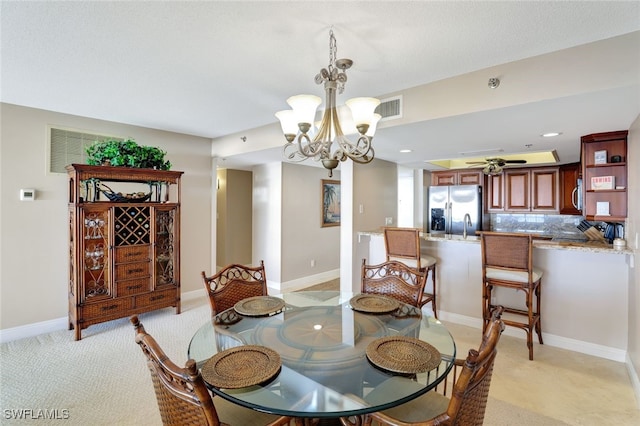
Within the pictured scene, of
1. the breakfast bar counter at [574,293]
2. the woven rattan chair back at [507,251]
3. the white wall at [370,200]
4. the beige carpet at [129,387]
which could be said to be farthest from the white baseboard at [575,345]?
the white wall at [370,200]

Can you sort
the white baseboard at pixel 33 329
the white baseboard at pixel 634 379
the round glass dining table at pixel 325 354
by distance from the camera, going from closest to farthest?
the round glass dining table at pixel 325 354 < the white baseboard at pixel 634 379 < the white baseboard at pixel 33 329

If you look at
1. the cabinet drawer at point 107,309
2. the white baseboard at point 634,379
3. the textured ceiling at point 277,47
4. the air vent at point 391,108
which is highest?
the textured ceiling at point 277,47

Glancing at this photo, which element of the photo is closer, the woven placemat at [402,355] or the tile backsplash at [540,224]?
the woven placemat at [402,355]

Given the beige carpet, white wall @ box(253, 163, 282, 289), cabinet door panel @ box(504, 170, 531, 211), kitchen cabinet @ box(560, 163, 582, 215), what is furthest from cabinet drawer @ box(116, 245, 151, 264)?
kitchen cabinet @ box(560, 163, 582, 215)

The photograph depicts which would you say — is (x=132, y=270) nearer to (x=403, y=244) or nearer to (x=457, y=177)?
(x=403, y=244)

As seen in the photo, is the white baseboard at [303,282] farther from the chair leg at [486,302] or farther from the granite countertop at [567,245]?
the chair leg at [486,302]

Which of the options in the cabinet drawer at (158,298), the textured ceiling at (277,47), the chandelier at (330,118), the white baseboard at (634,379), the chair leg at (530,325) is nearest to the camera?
the textured ceiling at (277,47)

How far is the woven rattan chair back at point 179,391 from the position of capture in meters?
0.96

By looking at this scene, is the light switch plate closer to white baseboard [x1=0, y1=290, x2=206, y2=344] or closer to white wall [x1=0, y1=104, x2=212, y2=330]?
white wall [x1=0, y1=104, x2=212, y2=330]

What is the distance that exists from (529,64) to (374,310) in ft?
6.45

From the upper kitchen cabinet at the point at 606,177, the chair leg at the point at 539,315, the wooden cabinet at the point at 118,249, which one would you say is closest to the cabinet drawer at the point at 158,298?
the wooden cabinet at the point at 118,249

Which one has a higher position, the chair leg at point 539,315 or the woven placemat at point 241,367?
the woven placemat at point 241,367

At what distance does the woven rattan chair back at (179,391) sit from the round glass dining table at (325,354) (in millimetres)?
154

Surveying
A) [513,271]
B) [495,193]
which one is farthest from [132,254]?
[495,193]
